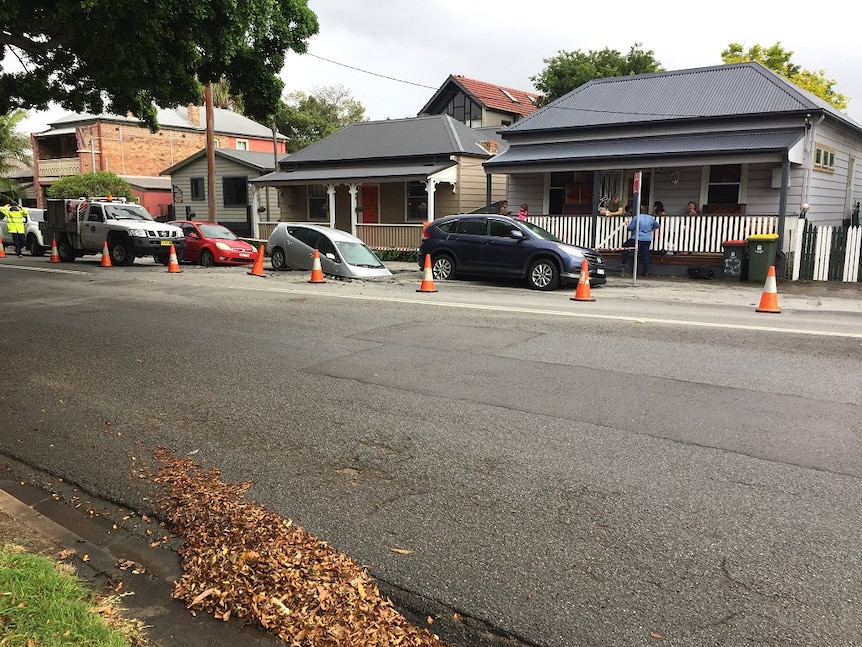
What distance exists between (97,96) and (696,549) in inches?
581

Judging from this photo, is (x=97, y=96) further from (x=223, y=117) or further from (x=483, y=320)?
(x=223, y=117)

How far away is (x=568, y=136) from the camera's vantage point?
22000 millimetres

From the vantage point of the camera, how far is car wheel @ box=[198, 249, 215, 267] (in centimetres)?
2150

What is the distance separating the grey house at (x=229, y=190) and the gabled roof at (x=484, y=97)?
12.1 metres

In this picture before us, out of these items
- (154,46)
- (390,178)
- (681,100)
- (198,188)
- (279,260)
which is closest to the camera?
(154,46)

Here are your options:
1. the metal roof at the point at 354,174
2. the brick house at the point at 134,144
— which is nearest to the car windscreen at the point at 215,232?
the metal roof at the point at 354,174

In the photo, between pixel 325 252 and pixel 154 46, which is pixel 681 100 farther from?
pixel 154 46

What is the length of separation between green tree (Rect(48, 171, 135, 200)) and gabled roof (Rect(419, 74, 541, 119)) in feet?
59.9

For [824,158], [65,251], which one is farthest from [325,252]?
[824,158]

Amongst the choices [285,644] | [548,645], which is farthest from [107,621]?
[548,645]

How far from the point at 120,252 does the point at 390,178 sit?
9.13m

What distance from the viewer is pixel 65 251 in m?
22.6

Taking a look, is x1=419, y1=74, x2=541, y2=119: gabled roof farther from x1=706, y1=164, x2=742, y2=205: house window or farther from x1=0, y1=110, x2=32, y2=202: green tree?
x1=0, y1=110, x2=32, y2=202: green tree

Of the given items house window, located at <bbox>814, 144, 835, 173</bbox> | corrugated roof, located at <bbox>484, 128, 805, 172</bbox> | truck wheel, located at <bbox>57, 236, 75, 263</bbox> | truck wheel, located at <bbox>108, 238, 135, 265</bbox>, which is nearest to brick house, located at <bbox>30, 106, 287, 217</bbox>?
truck wheel, located at <bbox>57, 236, 75, 263</bbox>
